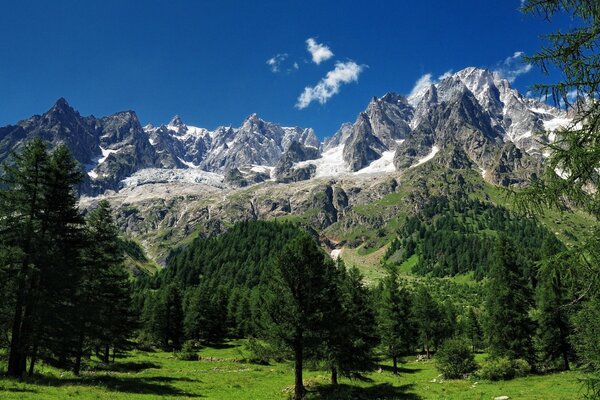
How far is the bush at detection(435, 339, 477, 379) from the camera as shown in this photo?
43.1 m

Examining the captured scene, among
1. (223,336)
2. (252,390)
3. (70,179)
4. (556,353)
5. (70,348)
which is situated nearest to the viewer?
(70,348)

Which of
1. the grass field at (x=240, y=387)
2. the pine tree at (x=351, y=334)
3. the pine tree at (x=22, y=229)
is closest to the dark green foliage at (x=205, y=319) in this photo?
the grass field at (x=240, y=387)

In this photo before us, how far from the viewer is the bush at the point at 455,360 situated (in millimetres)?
43094

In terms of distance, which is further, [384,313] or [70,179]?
[384,313]

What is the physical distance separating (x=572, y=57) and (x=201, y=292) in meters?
84.4

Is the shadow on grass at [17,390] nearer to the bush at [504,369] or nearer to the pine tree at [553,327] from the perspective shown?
the bush at [504,369]

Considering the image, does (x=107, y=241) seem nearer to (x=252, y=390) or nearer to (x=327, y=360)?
(x=252, y=390)

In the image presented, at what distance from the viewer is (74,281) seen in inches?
1091

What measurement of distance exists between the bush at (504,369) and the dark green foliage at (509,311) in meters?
1.17

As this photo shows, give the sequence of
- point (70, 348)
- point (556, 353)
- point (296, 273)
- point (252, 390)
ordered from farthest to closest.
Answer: point (556, 353) < point (252, 390) < point (296, 273) < point (70, 348)

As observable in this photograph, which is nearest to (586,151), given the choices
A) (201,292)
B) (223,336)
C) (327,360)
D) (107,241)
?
(327,360)

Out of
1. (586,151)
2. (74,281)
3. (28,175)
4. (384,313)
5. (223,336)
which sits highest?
(28,175)

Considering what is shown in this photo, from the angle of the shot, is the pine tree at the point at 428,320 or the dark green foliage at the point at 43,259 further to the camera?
the pine tree at the point at 428,320

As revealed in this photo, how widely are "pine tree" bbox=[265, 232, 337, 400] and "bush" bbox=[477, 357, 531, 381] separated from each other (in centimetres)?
2005
